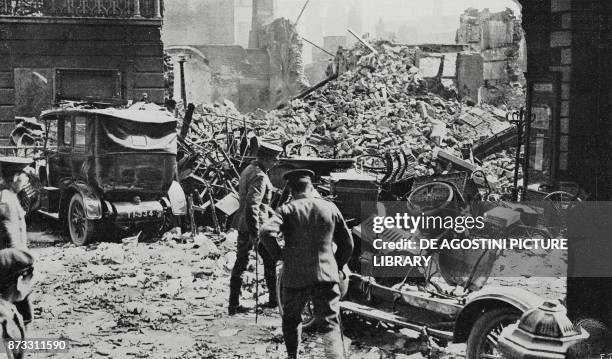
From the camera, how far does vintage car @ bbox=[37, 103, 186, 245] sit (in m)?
11.2

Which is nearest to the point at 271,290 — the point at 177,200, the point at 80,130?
the point at 177,200

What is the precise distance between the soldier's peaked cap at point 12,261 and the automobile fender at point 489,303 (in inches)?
134

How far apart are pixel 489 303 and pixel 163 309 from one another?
415cm

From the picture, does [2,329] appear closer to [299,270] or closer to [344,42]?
[299,270]

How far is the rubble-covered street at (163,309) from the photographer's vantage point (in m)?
6.27

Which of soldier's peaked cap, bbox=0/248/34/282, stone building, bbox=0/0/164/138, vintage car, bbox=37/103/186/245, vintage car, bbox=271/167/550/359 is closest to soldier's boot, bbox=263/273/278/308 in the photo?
vintage car, bbox=271/167/550/359

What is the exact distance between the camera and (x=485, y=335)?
496 cm

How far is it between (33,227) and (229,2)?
140 ft

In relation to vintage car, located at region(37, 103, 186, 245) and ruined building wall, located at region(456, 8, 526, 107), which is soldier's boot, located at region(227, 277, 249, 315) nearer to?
vintage car, located at region(37, 103, 186, 245)

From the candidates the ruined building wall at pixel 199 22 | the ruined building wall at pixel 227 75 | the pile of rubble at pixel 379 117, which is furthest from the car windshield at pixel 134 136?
the ruined building wall at pixel 199 22

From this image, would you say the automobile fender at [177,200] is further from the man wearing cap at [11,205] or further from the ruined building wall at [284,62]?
the ruined building wall at [284,62]

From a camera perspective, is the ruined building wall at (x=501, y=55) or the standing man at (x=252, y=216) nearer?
the standing man at (x=252, y=216)

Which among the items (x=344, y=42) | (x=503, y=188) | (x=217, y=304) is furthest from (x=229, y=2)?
(x=217, y=304)

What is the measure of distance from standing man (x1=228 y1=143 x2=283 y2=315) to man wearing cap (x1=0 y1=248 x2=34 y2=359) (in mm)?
2507
